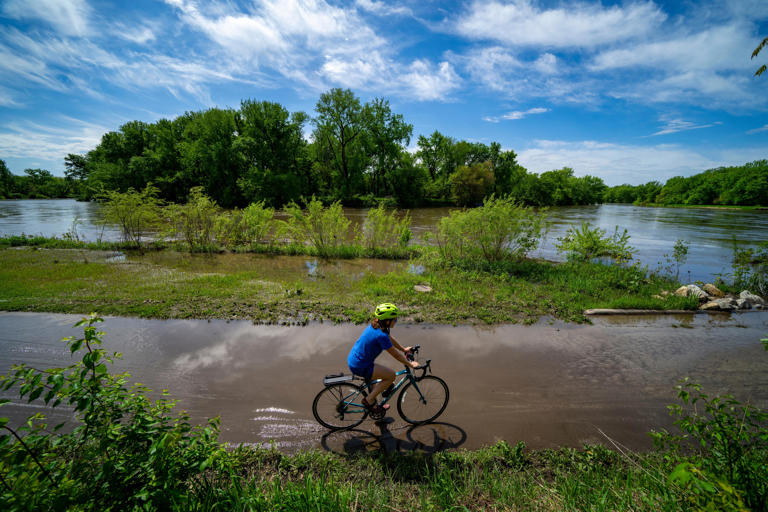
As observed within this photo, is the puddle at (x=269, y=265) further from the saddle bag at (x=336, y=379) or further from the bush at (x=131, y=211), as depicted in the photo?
the saddle bag at (x=336, y=379)

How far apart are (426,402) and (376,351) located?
4.55ft

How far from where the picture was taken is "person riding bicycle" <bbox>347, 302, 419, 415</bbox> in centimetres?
441

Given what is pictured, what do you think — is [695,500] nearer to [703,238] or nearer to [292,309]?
[292,309]

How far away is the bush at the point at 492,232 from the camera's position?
13352mm

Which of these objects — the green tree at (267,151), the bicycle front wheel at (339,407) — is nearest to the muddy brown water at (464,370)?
the bicycle front wheel at (339,407)

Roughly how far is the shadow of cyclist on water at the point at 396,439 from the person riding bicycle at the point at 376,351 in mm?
380

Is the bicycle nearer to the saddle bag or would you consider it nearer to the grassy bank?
the saddle bag


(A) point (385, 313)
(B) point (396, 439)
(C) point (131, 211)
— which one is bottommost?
(B) point (396, 439)

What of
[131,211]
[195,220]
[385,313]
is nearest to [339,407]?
[385,313]

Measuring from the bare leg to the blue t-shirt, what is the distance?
16 cm

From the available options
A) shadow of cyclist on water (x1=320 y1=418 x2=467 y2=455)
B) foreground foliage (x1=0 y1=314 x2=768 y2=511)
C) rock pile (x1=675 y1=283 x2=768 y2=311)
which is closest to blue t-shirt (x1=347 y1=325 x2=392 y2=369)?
shadow of cyclist on water (x1=320 y1=418 x2=467 y2=455)

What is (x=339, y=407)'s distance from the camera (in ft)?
15.4

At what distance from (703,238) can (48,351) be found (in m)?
39.5

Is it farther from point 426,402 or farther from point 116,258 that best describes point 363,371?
point 116,258
